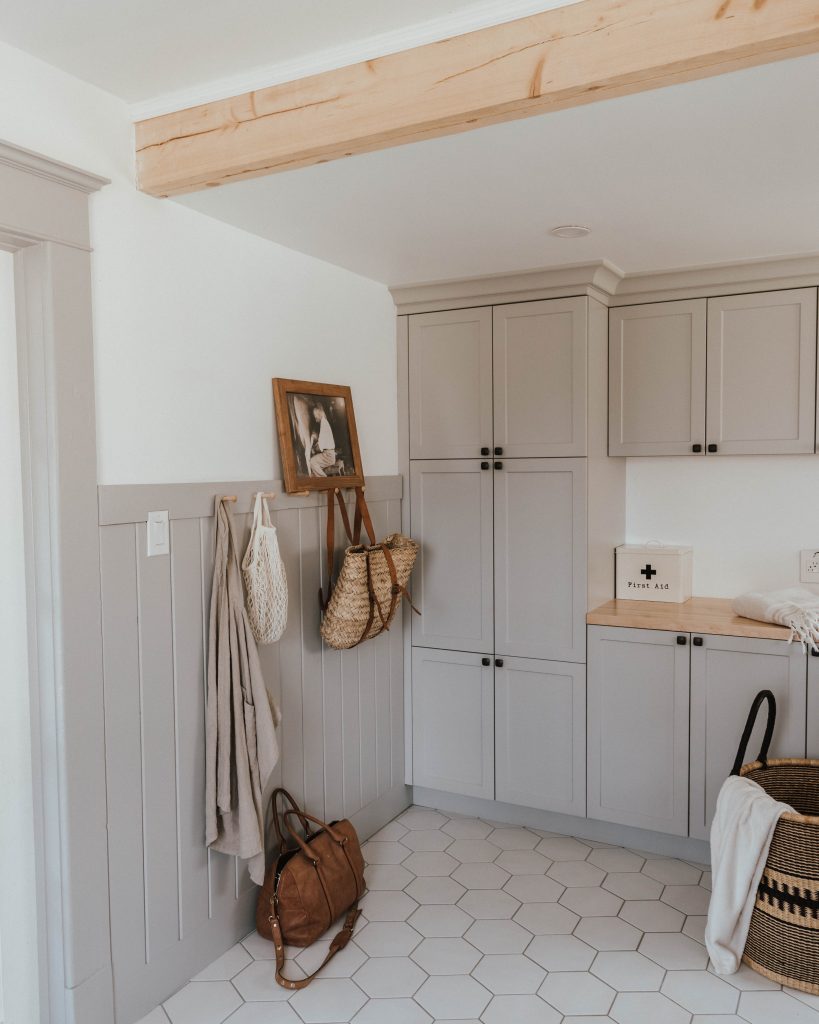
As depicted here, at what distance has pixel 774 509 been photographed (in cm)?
340

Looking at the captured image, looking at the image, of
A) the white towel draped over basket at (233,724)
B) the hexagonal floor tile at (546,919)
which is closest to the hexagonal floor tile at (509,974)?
the hexagonal floor tile at (546,919)

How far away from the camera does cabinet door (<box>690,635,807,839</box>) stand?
2844 millimetres

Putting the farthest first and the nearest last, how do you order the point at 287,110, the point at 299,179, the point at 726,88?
1. the point at 299,179
2. the point at 287,110
3. the point at 726,88

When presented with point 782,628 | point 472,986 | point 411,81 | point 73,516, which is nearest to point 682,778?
point 782,628

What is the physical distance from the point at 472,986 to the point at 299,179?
7.32ft

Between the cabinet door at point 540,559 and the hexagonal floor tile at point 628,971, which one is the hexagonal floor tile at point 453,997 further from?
the cabinet door at point 540,559

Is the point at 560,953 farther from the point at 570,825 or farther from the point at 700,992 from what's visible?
the point at 570,825

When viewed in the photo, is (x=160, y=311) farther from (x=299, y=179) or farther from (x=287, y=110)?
(x=287, y=110)

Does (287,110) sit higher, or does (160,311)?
(287,110)

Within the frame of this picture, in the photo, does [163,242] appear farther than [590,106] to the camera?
Yes

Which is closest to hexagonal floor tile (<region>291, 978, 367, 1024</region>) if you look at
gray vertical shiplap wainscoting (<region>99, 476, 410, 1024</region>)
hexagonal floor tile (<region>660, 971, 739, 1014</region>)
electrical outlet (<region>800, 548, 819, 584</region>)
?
gray vertical shiplap wainscoting (<region>99, 476, 410, 1024</region>)

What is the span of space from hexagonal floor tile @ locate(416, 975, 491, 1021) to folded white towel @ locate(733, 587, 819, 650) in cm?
151

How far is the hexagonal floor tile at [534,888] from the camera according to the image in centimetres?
283

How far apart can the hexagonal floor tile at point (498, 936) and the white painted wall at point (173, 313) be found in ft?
5.17
